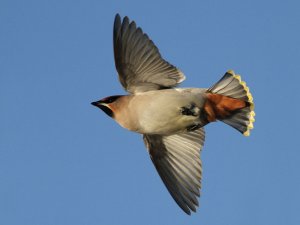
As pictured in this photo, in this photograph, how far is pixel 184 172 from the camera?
920cm

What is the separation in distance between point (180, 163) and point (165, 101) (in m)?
1.50

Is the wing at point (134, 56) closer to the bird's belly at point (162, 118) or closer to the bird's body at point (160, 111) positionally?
the bird's body at point (160, 111)

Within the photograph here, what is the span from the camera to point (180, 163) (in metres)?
9.27

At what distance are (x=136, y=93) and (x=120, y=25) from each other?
884 millimetres

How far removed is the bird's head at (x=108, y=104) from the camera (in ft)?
27.1

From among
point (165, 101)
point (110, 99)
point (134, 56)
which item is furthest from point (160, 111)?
point (134, 56)

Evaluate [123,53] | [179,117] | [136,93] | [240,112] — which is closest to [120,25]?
[123,53]

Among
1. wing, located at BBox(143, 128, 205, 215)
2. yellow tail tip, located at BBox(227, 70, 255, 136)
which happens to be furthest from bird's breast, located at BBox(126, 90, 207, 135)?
wing, located at BBox(143, 128, 205, 215)

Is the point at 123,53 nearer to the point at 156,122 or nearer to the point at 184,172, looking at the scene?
the point at 156,122

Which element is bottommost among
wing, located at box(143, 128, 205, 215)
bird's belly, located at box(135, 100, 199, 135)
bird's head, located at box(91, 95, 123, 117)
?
wing, located at box(143, 128, 205, 215)

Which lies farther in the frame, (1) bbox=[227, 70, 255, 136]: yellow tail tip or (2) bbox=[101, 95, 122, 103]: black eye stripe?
(1) bbox=[227, 70, 255, 136]: yellow tail tip

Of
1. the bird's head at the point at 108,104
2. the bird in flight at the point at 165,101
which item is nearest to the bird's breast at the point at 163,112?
the bird in flight at the point at 165,101

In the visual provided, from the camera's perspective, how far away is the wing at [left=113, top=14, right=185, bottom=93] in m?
8.33

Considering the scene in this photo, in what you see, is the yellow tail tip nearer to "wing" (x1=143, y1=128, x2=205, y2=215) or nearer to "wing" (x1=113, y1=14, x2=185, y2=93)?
"wing" (x1=143, y1=128, x2=205, y2=215)
